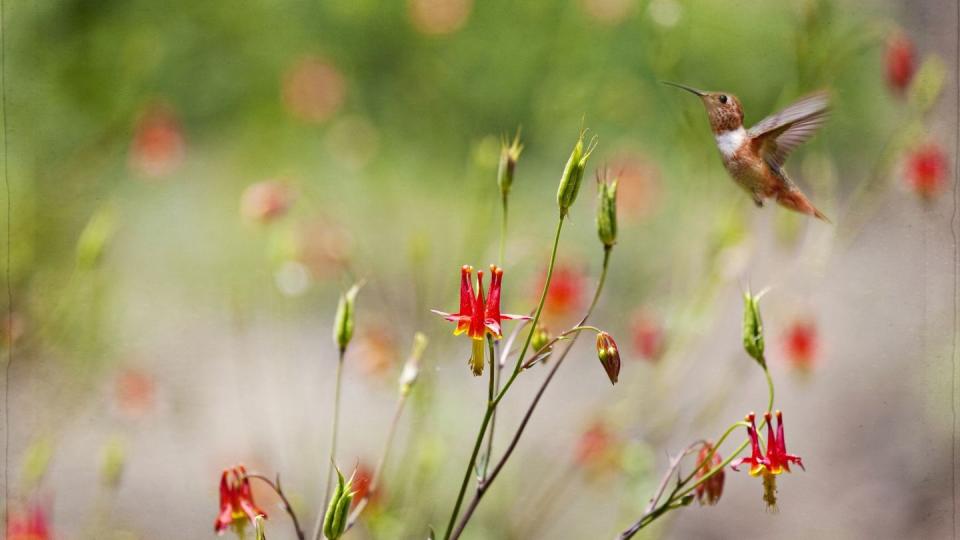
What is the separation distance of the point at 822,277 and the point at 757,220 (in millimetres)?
329

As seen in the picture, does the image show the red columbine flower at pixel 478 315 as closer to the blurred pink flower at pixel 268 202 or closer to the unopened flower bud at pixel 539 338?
the unopened flower bud at pixel 539 338

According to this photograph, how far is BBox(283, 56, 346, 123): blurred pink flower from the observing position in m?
3.46

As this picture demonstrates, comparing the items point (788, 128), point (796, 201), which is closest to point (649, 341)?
point (796, 201)

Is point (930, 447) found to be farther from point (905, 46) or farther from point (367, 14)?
point (367, 14)

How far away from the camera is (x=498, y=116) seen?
3777mm

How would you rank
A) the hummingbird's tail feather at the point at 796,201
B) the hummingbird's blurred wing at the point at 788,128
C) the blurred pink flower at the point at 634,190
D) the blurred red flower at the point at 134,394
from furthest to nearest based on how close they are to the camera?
the blurred pink flower at the point at 634,190, the blurred red flower at the point at 134,394, the hummingbird's tail feather at the point at 796,201, the hummingbird's blurred wing at the point at 788,128

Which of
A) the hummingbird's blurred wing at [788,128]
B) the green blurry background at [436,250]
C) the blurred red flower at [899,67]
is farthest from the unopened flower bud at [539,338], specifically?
the blurred red flower at [899,67]

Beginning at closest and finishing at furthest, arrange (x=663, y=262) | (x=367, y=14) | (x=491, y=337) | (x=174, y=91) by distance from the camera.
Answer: (x=491, y=337), (x=663, y=262), (x=174, y=91), (x=367, y=14)

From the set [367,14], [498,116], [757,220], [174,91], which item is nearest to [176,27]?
[174,91]

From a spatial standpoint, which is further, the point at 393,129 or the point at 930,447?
the point at 393,129

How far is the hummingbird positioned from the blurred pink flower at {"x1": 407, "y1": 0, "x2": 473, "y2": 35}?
83.7 inches

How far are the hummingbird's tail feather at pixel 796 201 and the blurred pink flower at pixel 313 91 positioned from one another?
2.16 m

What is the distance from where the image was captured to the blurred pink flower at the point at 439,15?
3479 millimetres

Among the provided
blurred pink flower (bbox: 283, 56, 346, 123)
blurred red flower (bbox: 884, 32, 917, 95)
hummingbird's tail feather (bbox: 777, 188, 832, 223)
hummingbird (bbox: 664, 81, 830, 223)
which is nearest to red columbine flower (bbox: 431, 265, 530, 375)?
hummingbird (bbox: 664, 81, 830, 223)
